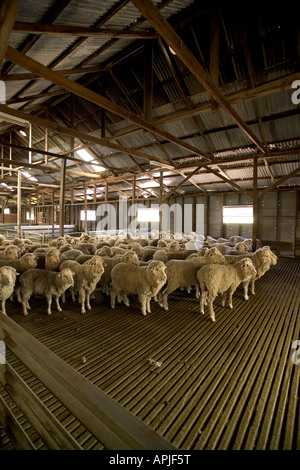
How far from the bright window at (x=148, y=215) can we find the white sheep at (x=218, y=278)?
17.2m

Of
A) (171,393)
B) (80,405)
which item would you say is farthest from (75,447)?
(171,393)

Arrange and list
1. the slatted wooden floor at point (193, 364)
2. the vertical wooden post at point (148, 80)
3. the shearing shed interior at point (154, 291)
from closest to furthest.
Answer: the shearing shed interior at point (154, 291) → the slatted wooden floor at point (193, 364) → the vertical wooden post at point (148, 80)

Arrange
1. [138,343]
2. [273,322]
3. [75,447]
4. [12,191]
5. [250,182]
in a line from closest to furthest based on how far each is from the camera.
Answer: [75,447] → [138,343] → [273,322] → [250,182] → [12,191]

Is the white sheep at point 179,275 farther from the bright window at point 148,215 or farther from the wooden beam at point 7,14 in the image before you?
the bright window at point 148,215

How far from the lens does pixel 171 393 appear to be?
267 centimetres

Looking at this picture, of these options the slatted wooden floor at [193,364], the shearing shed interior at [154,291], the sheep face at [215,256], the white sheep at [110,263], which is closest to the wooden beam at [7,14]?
the shearing shed interior at [154,291]

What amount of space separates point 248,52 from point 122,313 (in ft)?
28.2

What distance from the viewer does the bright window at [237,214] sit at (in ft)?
53.9

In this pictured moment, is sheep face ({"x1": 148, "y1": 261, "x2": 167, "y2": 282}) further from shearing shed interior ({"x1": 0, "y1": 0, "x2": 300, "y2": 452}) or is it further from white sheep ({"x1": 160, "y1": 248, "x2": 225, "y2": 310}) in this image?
white sheep ({"x1": 160, "y1": 248, "x2": 225, "y2": 310})

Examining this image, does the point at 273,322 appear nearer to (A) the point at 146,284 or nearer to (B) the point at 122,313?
(A) the point at 146,284

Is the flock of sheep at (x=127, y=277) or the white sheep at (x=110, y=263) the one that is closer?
the flock of sheep at (x=127, y=277)

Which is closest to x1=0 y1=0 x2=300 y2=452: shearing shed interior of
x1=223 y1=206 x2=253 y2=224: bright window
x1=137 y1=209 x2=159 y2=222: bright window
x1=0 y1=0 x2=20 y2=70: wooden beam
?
x1=0 y1=0 x2=20 y2=70: wooden beam

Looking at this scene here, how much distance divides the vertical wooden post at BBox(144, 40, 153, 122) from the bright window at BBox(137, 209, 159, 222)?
15385 mm

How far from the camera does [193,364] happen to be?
3.21 m
